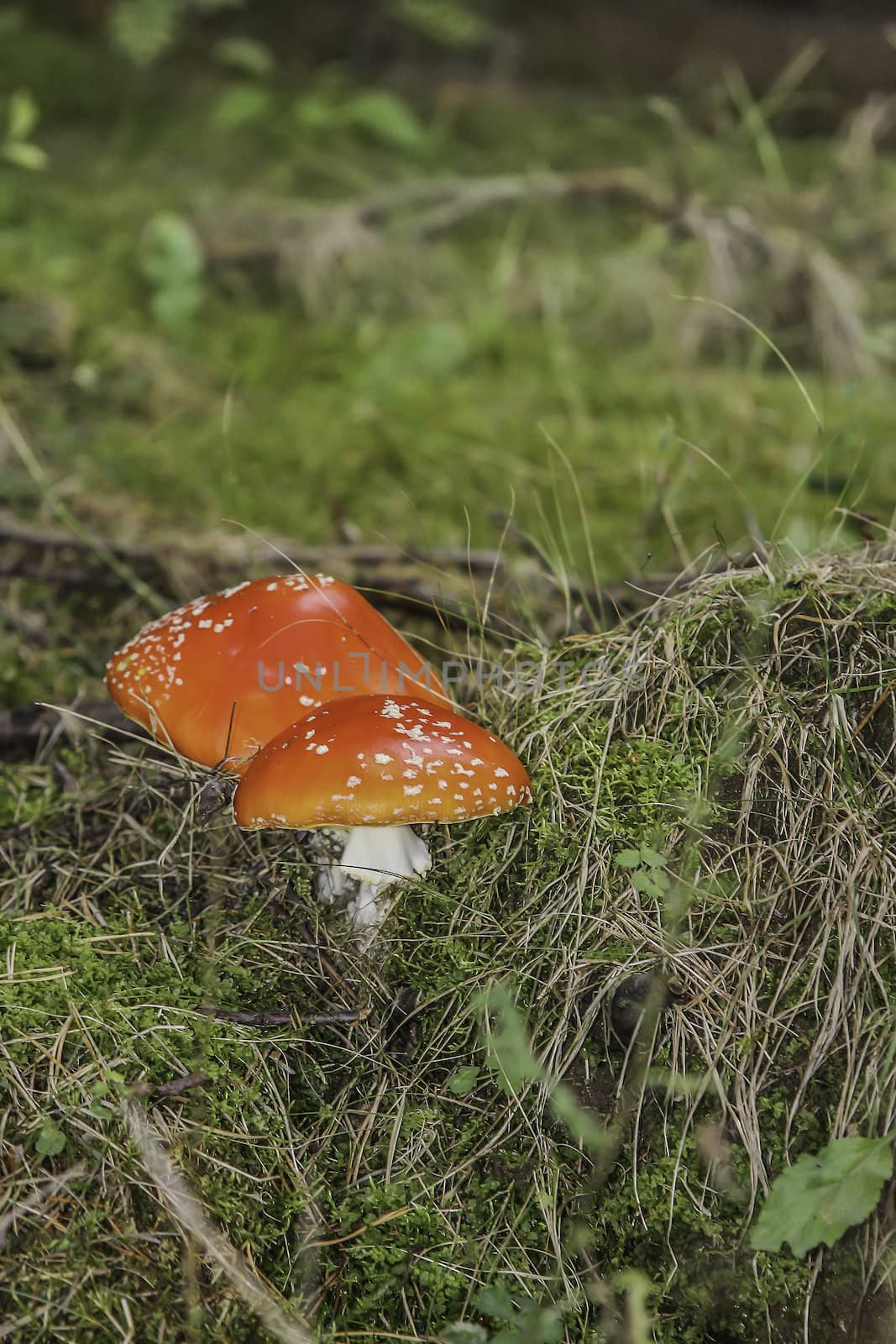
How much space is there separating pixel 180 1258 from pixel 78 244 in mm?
4914

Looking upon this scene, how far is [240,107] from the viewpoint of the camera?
6094mm

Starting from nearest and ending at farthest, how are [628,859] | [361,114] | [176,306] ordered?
[628,859] < [176,306] < [361,114]

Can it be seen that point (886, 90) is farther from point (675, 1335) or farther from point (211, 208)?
point (675, 1335)

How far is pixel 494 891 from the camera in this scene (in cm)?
214

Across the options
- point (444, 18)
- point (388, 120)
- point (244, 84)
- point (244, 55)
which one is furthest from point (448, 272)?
point (244, 84)

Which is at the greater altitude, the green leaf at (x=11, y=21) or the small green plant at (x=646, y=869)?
the green leaf at (x=11, y=21)

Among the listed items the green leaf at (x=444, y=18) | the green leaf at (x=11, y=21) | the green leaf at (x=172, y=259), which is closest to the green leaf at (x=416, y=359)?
the green leaf at (x=172, y=259)

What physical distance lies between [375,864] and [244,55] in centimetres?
606

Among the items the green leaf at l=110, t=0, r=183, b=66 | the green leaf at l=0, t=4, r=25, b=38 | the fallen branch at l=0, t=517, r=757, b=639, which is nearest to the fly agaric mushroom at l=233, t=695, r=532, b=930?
the fallen branch at l=0, t=517, r=757, b=639

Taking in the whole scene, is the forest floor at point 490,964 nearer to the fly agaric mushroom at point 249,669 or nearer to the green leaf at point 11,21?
the fly agaric mushroom at point 249,669

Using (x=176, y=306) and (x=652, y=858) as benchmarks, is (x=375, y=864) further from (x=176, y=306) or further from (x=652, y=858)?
(x=176, y=306)

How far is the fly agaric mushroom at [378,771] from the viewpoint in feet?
6.21

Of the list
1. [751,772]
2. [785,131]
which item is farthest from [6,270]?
[785,131]

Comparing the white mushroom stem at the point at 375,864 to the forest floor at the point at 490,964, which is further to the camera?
the white mushroom stem at the point at 375,864
